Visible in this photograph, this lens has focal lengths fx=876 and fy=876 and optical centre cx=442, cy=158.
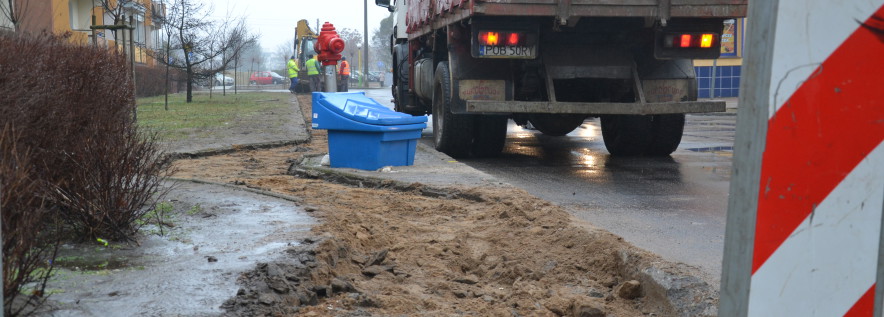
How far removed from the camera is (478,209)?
6539mm

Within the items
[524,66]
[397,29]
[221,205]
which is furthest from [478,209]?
[397,29]

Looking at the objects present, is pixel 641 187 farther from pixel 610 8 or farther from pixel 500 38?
pixel 500 38

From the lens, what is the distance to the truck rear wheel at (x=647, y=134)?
417 inches

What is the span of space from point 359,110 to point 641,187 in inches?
110

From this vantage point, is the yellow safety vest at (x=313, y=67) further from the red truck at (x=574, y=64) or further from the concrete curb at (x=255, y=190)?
the concrete curb at (x=255, y=190)

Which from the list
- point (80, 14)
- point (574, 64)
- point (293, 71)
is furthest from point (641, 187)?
A: point (293, 71)

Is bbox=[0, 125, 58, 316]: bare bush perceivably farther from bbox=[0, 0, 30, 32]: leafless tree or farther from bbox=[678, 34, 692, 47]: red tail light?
bbox=[0, 0, 30, 32]: leafless tree

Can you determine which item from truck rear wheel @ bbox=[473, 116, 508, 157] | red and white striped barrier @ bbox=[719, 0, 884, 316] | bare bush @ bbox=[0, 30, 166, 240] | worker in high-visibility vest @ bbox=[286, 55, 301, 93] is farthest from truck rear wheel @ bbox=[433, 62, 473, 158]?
worker in high-visibility vest @ bbox=[286, 55, 301, 93]

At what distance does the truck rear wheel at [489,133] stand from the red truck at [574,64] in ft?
0.04

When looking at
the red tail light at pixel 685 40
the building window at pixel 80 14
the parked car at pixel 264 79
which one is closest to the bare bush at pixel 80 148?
the red tail light at pixel 685 40

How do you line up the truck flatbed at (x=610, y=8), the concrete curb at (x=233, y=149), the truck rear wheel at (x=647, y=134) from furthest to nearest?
the truck rear wheel at (x=647, y=134) → the concrete curb at (x=233, y=149) → the truck flatbed at (x=610, y=8)

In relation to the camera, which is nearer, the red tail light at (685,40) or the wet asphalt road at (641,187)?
the wet asphalt road at (641,187)

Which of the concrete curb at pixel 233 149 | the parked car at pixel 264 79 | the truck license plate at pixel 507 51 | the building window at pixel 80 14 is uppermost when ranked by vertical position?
the building window at pixel 80 14

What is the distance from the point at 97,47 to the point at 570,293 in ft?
11.8
